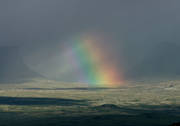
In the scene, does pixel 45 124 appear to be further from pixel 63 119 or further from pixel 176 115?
pixel 176 115

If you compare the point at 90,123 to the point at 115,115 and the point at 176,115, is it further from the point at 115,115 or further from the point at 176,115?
the point at 176,115

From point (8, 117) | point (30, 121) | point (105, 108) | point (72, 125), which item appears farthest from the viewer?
point (105, 108)

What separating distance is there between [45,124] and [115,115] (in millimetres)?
43444

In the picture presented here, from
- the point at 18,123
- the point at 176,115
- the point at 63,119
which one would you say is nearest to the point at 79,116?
the point at 63,119

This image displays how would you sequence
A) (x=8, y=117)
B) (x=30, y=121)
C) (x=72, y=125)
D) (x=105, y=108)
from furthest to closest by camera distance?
(x=105, y=108)
(x=8, y=117)
(x=30, y=121)
(x=72, y=125)

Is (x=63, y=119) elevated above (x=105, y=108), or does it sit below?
below

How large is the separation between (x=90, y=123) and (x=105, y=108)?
58708 mm

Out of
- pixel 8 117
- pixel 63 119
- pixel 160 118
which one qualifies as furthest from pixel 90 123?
pixel 8 117

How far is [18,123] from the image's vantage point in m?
136

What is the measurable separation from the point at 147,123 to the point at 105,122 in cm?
1888

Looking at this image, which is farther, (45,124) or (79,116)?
(79,116)

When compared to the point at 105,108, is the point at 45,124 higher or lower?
lower

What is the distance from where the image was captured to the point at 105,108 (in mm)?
193000

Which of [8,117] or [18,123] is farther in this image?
[8,117]
